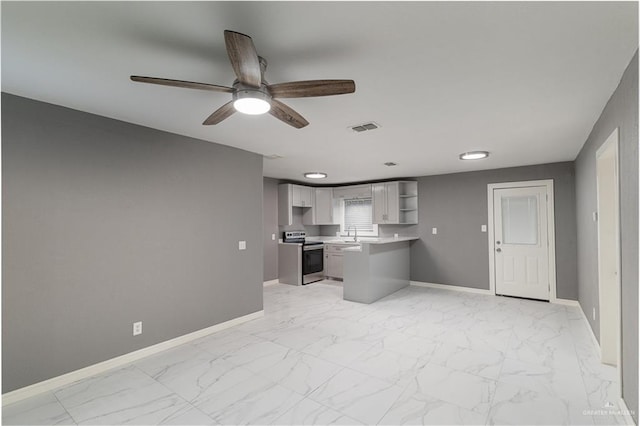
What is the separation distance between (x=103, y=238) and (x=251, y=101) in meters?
2.06

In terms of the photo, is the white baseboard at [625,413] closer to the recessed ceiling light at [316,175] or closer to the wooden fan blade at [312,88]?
the wooden fan blade at [312,88]

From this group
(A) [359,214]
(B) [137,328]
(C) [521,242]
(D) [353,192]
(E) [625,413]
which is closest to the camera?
(E) [625,413]

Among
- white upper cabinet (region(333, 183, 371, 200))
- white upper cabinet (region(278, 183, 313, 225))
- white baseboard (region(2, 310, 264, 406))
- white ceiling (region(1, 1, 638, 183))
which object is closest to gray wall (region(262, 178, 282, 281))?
white upper cabinet (region(278, 183, 313, 225))

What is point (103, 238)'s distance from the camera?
2.76 meters

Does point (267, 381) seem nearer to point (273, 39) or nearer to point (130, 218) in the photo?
point (130, 218)

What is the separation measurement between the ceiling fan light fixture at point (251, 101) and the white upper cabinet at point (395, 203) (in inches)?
190

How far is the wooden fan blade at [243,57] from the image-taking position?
4.25 ft

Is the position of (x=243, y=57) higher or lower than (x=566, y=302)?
higher

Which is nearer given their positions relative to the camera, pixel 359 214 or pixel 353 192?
pixel 353 192

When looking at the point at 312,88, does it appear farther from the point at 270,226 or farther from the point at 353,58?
the point at 270,226

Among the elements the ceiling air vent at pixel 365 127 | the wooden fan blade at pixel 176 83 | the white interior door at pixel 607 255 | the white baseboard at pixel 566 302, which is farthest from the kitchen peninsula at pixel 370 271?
the wooden fan blade at pixel 176 83

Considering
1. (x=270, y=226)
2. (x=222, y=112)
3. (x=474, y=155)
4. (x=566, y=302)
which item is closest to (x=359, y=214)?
(x=270, y=226)

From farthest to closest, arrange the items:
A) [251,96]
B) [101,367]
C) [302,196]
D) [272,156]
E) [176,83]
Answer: [302,196], [272,156], [101,367], [251,96], [176,83]

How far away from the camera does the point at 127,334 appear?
289cm
